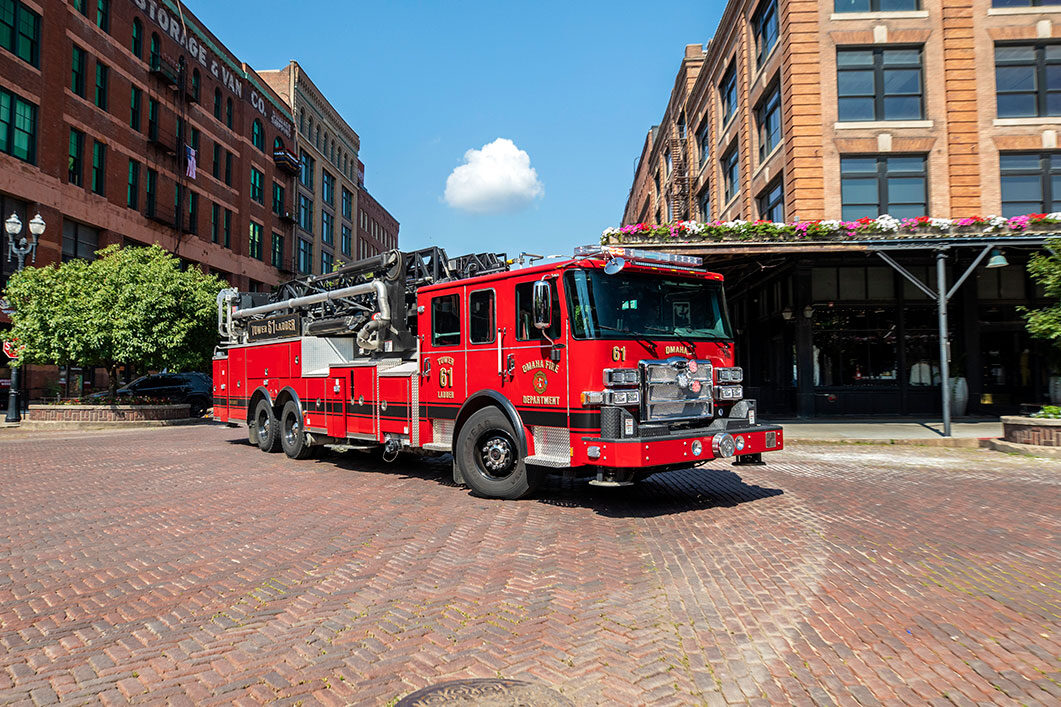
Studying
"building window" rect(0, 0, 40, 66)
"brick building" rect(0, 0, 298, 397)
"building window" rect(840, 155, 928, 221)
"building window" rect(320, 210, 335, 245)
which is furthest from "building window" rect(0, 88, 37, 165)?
"building window" rect(320, 210, 335, 245)

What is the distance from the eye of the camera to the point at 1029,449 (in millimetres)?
12250

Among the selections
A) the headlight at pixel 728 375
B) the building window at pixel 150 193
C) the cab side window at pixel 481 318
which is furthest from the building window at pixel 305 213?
the headlight at pixel 728 375

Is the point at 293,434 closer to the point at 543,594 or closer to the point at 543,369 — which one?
the point at 543,369

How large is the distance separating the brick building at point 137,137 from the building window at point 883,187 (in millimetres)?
29641

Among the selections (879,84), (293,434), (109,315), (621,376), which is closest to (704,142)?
(879,84)

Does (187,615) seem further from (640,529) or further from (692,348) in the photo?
(692,348)

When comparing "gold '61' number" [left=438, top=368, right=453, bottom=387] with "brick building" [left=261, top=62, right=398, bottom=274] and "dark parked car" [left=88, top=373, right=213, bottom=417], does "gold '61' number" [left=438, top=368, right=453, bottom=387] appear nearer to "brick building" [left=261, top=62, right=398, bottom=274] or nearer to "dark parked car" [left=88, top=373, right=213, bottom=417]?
"dark parked car" [left=88, top=373, right=213, bottom=417]

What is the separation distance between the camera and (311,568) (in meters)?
5.33

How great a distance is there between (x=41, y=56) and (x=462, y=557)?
32.0 metres

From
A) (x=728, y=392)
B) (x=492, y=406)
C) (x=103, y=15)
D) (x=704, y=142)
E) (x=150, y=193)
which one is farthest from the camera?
(x=150, y=193)

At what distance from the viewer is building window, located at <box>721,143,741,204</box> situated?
26984mm

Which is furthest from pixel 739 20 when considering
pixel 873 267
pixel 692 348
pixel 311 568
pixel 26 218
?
pixel 26 218

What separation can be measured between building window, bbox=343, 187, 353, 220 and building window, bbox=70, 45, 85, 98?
126 ft

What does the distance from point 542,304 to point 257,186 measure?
152 ft
